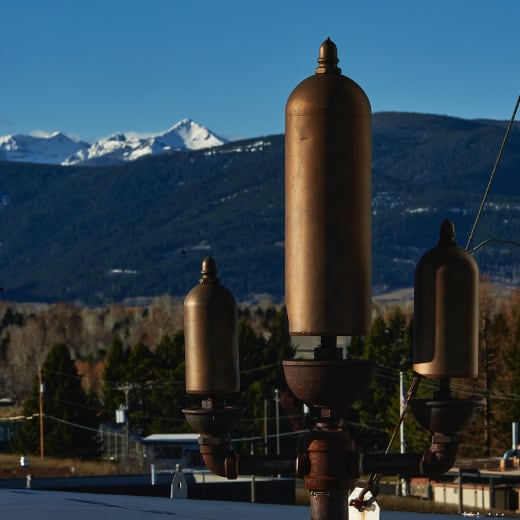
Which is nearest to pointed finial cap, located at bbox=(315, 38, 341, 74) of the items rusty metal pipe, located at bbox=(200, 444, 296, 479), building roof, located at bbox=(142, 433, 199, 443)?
rusty metal pipe, located at bbox=(200, 444, 296, 479)

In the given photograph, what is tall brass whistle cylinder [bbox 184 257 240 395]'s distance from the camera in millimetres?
5516

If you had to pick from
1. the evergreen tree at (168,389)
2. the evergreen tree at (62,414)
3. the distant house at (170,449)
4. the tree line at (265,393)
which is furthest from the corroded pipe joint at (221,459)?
the evergreen tree at (168,389)

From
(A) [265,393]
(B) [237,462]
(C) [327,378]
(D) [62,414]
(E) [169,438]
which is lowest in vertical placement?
(E) [169,438]

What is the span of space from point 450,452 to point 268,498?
175 feet

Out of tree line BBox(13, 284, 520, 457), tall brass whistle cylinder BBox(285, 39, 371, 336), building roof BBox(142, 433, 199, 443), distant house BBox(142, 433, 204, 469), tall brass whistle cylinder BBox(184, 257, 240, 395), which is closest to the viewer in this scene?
tall brass whistle cylinder BBox(285, 39, 371, 336)

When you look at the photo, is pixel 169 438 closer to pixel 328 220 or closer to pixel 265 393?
pixel 265 393

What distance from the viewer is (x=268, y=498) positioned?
2280 inches

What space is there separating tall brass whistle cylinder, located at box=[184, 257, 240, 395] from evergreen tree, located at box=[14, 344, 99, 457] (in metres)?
88.4

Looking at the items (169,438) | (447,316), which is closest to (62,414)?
(169,438)

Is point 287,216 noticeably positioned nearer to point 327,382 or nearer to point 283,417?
point 327,382

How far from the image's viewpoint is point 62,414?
93.9 meters

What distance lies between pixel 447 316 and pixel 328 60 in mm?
1016

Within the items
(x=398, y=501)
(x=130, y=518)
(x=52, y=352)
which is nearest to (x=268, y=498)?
(x=398, y=501)

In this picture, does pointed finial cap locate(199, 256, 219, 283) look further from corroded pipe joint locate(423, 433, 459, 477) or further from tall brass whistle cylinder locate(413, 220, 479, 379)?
corroded pipe joint locate(423, 433, 459, 477)
